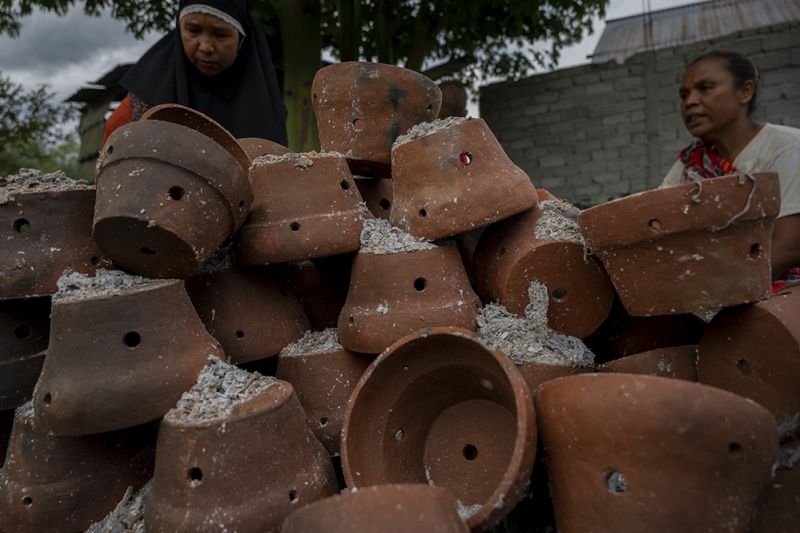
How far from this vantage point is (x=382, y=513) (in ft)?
4.24

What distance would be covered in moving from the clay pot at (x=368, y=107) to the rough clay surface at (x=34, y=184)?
1032 mm

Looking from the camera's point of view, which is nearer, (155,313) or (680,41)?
(155,313)

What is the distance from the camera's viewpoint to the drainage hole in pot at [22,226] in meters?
2.07

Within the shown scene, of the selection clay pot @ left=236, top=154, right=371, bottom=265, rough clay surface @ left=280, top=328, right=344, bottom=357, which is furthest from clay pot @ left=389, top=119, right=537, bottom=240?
rough clay surface @ left=280, top=328, right=344, bottom=357

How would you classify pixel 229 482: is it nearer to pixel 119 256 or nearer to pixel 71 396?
pixel 71 396

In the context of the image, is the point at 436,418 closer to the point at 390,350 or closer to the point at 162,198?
the point at 390,350

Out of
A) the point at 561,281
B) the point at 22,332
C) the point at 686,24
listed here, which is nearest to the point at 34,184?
the point at 22,332

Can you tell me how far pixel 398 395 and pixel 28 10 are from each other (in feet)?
26.2

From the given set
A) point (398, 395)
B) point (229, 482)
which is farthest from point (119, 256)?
point (398, 395)

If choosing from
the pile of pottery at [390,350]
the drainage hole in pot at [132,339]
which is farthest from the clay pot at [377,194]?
the drainage hole in pot at [132,339]

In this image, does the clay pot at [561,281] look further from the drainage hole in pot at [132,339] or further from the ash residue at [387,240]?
the drainage hole in pot at [132,339]

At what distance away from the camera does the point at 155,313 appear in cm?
186

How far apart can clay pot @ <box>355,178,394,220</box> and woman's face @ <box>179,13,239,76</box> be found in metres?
1.09

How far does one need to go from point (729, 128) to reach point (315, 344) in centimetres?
228
